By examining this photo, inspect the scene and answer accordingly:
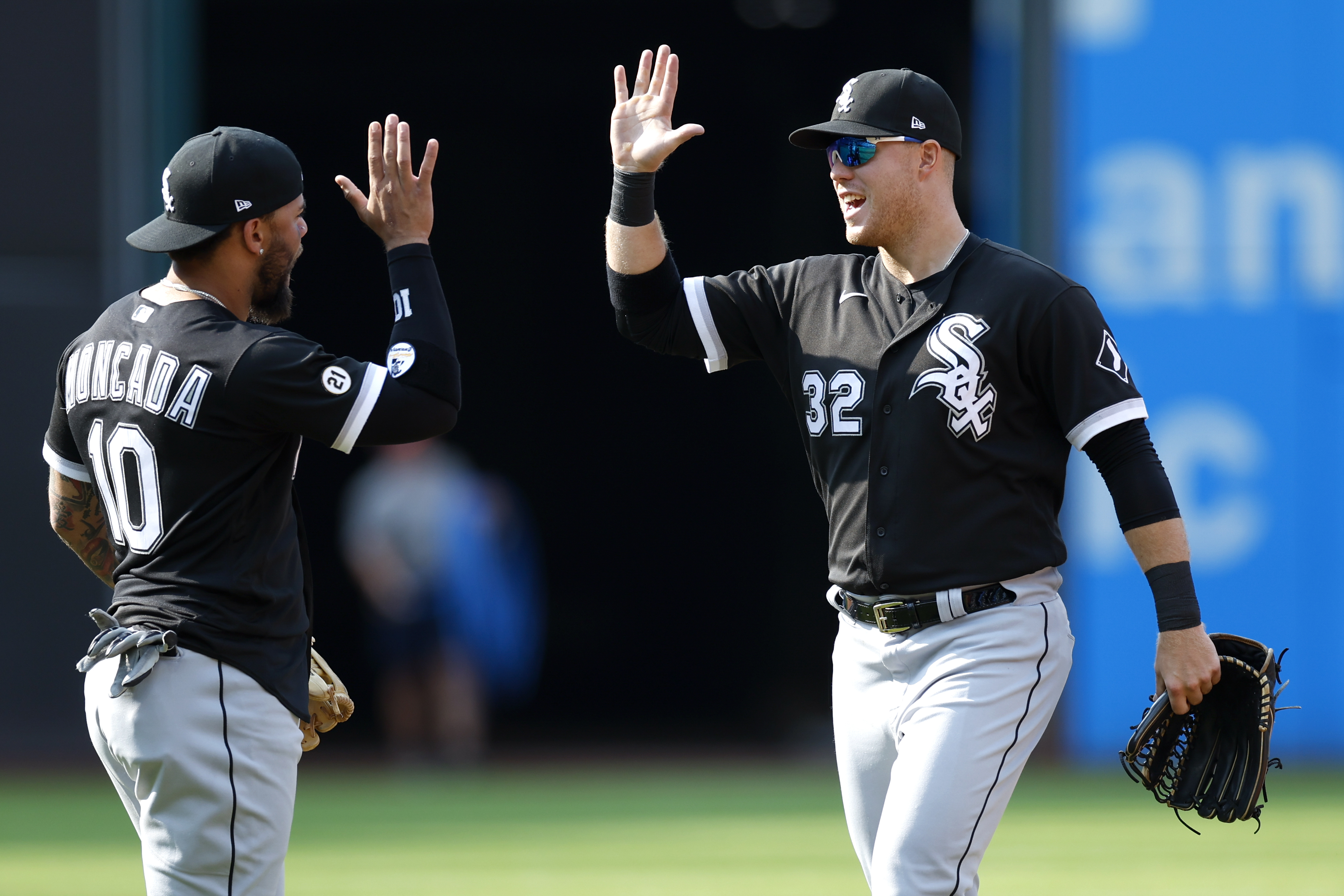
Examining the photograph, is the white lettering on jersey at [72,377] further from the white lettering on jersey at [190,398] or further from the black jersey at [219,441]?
the white lettering on jersey at [190,398]

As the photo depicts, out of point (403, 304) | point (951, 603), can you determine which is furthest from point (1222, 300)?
point (403, 304)

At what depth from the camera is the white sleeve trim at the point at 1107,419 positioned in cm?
411

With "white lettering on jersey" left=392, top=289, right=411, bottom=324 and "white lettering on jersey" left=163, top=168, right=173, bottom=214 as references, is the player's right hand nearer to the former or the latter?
"white lettering on jersey" left=392, top=289, right=411, bottom=324

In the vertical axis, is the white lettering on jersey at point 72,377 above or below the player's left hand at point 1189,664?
above

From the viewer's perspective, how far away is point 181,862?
11.8ft

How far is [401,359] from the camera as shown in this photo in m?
3.80

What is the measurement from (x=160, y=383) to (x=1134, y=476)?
2370 millimetres

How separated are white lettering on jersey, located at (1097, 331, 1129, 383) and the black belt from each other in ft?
2.01

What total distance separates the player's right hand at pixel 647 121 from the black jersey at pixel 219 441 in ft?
3.51

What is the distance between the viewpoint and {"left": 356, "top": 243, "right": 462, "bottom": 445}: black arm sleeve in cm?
375

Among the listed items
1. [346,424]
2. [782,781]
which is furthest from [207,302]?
[782,781]

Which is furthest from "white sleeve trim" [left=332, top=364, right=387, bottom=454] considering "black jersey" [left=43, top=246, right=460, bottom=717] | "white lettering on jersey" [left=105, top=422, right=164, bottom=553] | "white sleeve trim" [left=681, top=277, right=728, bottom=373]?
"white sleeve trim" [left=681, top=277, right=728, bottom=373]

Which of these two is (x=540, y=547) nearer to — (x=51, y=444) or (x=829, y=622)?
(x=829, y=622)

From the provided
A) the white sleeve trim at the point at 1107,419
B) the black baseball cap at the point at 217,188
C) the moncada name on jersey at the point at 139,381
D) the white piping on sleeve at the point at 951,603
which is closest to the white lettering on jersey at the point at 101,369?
the moncada name on jersey at the point at 139,381
